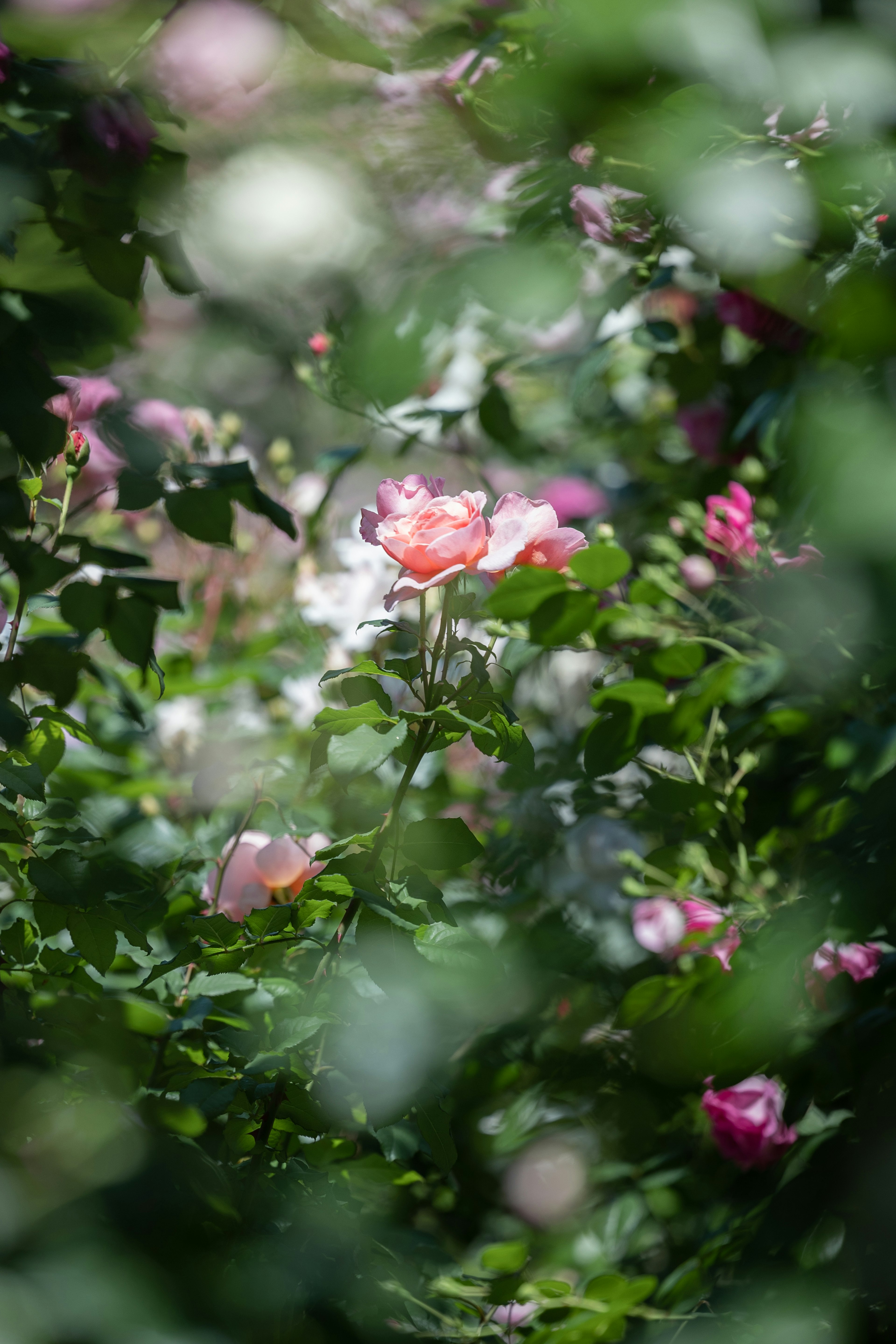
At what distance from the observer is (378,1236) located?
539 mm

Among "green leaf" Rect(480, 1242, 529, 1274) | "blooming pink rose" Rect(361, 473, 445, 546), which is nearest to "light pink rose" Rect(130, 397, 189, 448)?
"blooming pink rose" Rect(361, 473, 445, 546)

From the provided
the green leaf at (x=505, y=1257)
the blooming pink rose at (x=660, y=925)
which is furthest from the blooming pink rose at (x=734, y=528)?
the green leaf at (x=505, y=1257)

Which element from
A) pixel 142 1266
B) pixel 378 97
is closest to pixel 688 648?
pixel 142 1266

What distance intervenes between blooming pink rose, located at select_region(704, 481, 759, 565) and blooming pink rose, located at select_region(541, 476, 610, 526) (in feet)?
1.23

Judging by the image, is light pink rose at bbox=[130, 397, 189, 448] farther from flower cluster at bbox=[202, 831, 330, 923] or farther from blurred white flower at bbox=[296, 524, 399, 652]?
flower cluster at bbox=[202, 831, 330, 923]

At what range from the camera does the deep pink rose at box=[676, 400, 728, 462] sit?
0.97 metres

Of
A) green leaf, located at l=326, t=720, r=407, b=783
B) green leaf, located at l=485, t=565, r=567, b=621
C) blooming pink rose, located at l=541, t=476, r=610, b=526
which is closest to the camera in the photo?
green leaf, located at l=326, t=720, r=407, b=783

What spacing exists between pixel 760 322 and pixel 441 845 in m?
0.64

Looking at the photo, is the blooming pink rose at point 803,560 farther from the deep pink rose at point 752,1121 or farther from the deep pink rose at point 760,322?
the deep pink rose at point 752,1121

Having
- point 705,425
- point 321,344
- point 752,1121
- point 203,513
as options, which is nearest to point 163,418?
point 321,344

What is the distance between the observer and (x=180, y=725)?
44.6 inches

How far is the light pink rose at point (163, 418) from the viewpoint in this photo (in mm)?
751

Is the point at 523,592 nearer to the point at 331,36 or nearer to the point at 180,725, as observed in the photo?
the point at 331,36

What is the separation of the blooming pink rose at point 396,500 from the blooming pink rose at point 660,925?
45cm
